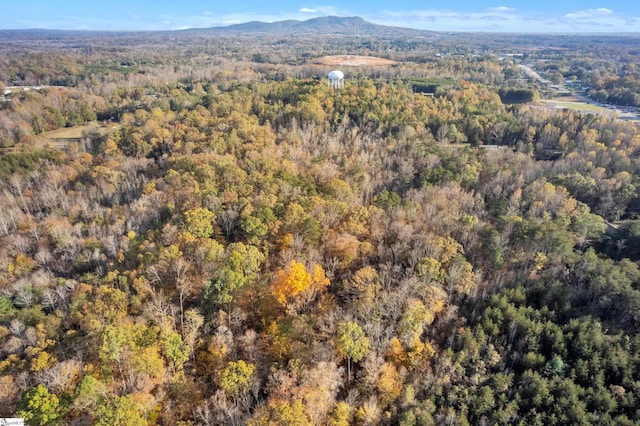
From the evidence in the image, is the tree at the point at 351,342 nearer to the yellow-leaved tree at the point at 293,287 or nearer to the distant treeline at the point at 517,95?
the yellow-leaved tree at the point at 293,287

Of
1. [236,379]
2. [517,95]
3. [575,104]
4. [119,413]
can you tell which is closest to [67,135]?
[119,413]

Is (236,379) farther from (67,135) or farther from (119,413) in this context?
(67,135)

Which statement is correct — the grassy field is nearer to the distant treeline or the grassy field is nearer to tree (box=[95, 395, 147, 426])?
the distant treeline

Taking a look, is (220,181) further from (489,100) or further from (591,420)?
(489,100)

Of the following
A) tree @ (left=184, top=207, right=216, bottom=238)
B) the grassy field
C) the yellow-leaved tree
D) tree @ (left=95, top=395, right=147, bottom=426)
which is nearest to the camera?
tree @ (left=95, top=395, right=147, bottom=426)

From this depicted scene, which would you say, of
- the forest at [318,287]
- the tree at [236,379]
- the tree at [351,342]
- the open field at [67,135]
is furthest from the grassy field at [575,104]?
the open field at [67,135]

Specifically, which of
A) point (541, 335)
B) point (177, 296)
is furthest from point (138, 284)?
point (541, 335)

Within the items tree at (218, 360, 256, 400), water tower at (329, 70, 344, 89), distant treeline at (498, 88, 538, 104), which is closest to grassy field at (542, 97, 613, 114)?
distant treeline at (498, 88, 538, 104)

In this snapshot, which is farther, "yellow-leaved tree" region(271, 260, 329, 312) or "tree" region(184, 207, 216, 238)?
"tree" region(184, 207, 216, 238)
